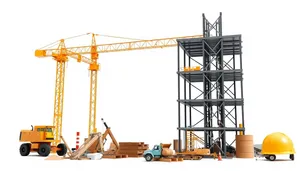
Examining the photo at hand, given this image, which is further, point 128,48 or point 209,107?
point 128,48

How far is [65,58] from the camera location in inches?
1797

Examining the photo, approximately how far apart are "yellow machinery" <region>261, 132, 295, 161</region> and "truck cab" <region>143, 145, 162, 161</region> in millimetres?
7245

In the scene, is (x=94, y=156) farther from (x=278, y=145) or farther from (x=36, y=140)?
(x=278, y=145)

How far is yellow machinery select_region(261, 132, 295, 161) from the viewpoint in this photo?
2231 centimetres

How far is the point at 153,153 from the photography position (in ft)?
78.2

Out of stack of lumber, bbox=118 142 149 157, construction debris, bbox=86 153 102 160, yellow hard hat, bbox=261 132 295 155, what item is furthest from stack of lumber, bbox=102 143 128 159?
yellow hard hat, bbox=261 132 295 155

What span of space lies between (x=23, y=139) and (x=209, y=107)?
→ 1813 cm

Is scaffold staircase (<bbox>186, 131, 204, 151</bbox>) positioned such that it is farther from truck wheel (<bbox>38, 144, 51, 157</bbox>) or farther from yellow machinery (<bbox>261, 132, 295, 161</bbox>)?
truck wheel (<bbox>38, 144, 51, 157</bbox>)

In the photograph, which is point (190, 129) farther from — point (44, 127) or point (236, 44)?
point (44, 127)

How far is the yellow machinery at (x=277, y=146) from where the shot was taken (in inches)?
878

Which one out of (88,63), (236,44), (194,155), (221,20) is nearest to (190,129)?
(194,155)

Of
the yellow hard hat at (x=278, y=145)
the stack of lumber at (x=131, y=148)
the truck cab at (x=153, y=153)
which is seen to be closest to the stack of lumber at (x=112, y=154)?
the stack of lumber at (x=131, y=148)

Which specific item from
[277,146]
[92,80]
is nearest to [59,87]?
[92,80]

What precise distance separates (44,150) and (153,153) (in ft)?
41.9
